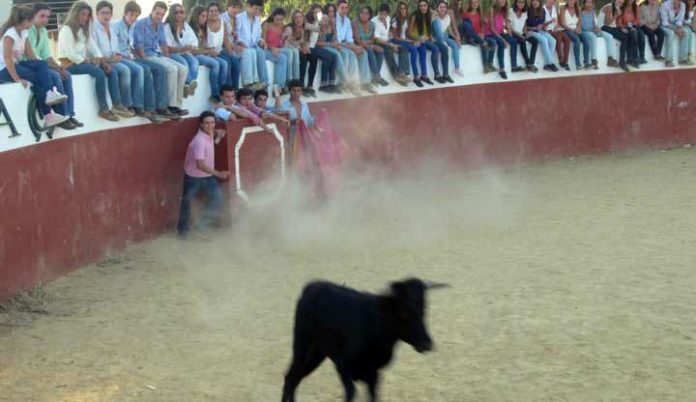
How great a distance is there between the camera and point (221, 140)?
1110 cm

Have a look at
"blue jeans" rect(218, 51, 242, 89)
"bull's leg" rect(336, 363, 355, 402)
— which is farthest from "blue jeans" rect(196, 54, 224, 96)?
"bull's leg" rect(336, 363, 355, 402)

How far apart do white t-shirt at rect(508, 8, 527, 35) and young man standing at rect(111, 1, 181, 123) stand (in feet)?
22.5

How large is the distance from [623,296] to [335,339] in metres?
3.63

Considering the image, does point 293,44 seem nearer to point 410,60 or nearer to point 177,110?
point 410,60

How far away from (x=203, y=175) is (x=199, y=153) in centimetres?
23

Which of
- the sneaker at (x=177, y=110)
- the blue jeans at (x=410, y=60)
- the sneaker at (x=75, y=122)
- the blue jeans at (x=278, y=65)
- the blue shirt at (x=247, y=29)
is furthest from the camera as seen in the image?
the blue jeans at (x=410, y=60)

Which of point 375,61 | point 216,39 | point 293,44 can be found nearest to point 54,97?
point 216,39

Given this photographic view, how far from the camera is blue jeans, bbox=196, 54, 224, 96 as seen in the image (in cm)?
1125

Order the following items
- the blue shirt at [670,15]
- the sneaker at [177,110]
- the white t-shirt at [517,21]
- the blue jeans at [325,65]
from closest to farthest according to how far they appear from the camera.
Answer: the sneaker at [177,110]
the blue jeans at [325,65]
the white t-shirt at [517,21]
the blue shirt at [670,15]

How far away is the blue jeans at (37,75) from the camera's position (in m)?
8.52

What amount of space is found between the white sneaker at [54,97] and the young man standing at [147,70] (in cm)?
137

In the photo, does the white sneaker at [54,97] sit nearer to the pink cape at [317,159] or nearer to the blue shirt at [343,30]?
the pink cape at [317,159]

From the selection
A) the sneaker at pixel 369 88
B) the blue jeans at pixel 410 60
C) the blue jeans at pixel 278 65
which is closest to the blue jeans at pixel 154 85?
the blue jeans at pixel 278 65

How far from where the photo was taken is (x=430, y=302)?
8031 mm
